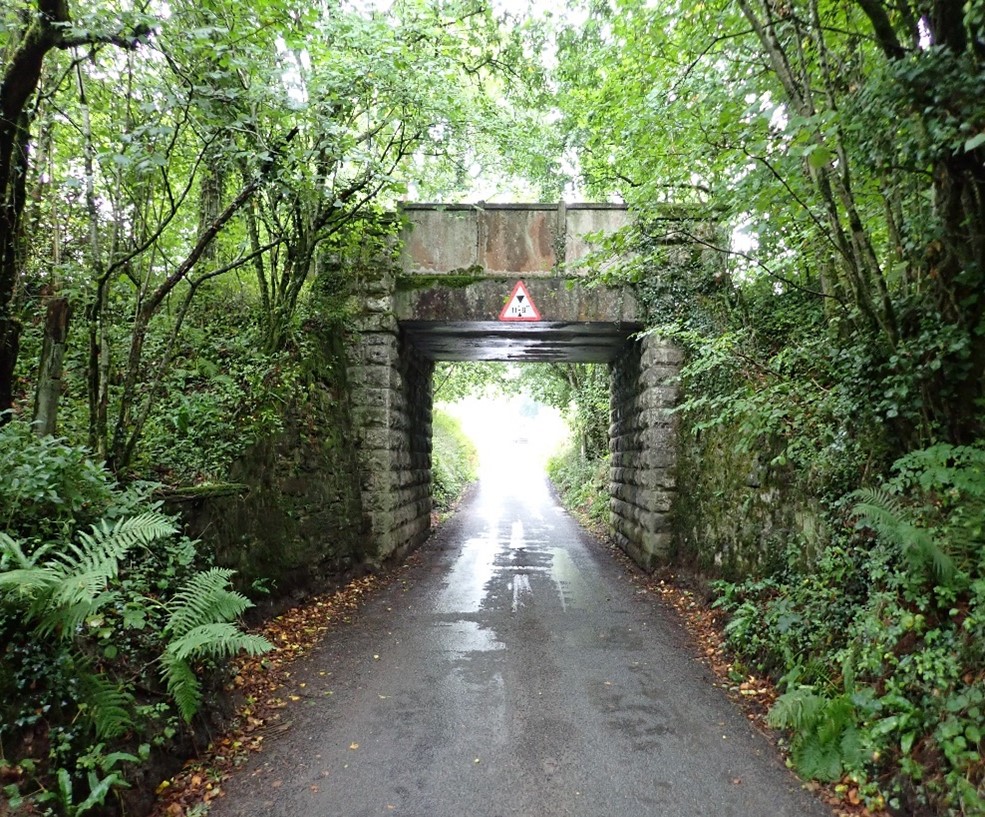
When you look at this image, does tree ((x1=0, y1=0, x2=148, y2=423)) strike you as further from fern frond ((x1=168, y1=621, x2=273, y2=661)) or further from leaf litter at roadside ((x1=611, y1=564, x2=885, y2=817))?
leaf litter at roadside ((x1=611, y1=564, x2=885, y2=817))

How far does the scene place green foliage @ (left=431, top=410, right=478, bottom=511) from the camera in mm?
18438

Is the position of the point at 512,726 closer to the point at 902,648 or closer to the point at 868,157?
the point at 902,648

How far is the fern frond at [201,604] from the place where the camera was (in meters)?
3.72

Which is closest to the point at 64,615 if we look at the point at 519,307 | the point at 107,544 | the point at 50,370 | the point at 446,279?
the point at 107,544

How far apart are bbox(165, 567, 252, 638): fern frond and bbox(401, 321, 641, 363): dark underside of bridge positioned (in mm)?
5844

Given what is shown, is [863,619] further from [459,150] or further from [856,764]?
[459,150]

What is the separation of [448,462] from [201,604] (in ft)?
66.2

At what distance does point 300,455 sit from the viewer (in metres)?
7.24

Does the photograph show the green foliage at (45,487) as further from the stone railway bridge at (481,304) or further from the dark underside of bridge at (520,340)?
the dark underside of bridge at (520,340)

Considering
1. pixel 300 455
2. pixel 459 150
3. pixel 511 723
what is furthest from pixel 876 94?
pixel 300 455

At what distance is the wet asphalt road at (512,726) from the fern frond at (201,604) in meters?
0.89

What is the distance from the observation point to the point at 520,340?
11.2 metres

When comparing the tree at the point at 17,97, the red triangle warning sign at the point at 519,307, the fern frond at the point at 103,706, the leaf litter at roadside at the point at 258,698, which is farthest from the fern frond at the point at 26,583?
the red triangle warning sign at the point at 519,307

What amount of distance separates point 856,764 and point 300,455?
5.98 meters
